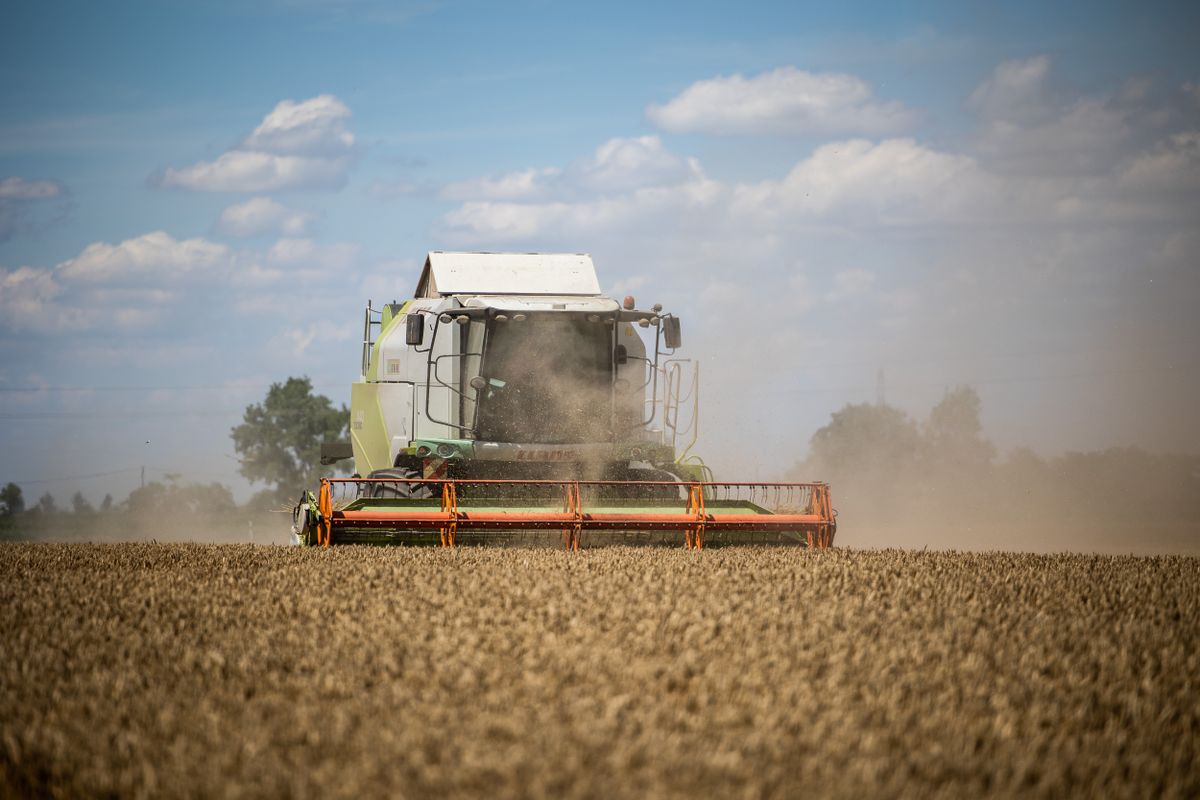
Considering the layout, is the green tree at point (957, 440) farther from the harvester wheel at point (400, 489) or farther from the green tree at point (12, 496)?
the green tree at point (12, 496)

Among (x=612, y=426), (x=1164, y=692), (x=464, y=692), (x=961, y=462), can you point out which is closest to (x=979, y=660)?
(x=1164, y=692)

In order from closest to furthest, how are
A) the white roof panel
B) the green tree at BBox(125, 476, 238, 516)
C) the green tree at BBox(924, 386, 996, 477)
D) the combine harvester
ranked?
the combine harvester, the white roof panel, the green tree at BBox(924, 386, 996, 477), the green tree at BBox(125, 476, 238, 516)

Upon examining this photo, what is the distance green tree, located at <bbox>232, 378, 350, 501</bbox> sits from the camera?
62.9 m

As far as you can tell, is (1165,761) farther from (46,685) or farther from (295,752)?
(46,685)

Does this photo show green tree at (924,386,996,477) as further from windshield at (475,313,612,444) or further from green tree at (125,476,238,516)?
green tree at (125,476,238,516)

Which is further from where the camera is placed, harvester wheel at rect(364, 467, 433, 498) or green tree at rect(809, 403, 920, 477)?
green tree at rect(809, 403, 920, 477)

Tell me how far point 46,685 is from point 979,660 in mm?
3743

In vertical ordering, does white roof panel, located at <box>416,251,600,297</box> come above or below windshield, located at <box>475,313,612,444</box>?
above

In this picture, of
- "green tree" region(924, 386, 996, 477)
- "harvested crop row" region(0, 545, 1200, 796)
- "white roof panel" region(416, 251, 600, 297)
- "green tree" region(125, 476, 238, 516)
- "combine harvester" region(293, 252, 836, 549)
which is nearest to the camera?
"harvested crop row" region(0, 545, 1200, 796)

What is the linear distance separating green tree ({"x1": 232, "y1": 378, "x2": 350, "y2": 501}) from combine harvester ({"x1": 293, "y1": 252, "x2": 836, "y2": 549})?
168 ft

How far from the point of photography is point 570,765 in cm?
362

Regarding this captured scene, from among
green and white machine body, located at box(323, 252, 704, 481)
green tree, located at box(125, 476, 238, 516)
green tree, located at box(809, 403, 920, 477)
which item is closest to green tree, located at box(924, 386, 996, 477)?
green tree, located at box(809, 403, 920, 477)

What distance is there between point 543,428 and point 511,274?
66.0 inches

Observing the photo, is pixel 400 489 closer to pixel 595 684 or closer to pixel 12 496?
pixel 595 684
